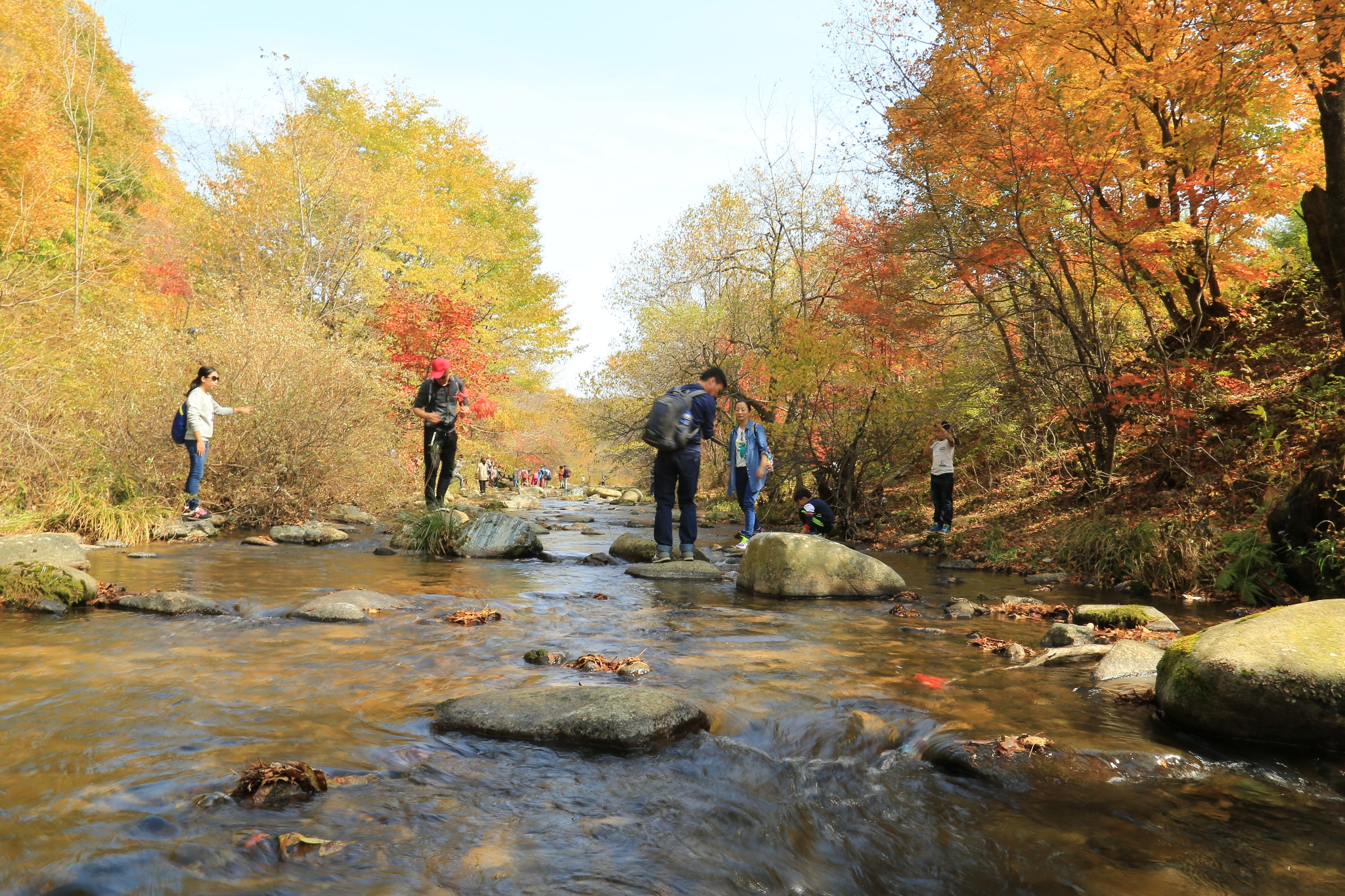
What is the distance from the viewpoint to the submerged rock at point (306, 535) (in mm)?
10773

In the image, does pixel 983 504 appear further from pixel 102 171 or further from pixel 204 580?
pixel 102 171

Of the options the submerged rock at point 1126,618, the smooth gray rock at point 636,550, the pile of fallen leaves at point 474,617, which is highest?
the smooth gray rock at point 636,550

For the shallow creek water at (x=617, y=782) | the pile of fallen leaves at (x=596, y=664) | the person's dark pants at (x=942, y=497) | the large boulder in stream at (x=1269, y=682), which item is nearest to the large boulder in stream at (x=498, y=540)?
the shallow creek water at (x=617, y=782)

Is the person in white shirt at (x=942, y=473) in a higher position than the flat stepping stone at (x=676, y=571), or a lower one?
higher

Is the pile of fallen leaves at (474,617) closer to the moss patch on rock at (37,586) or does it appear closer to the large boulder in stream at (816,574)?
the moss patch on rock at (37,586)

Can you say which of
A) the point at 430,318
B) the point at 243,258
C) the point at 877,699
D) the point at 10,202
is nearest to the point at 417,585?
the point at 877,699

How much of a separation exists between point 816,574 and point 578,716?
15.0 feet

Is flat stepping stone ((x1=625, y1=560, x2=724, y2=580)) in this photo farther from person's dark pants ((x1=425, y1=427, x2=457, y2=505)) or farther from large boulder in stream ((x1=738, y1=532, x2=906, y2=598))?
person's dark pants ((x1=425, y1=427, x2=457, y2=505))

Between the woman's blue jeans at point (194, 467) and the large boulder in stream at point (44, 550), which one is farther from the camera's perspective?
the woman's blue jeans at point (194, 467)

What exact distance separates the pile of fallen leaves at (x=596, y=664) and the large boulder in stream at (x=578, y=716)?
2.57ft

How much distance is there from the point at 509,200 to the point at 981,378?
2208 centimetres

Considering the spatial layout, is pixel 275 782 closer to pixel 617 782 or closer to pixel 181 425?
pixel 617 782

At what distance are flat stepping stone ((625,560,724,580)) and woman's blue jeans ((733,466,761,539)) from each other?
6.68 ft

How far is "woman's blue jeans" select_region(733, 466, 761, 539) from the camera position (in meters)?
10.8
